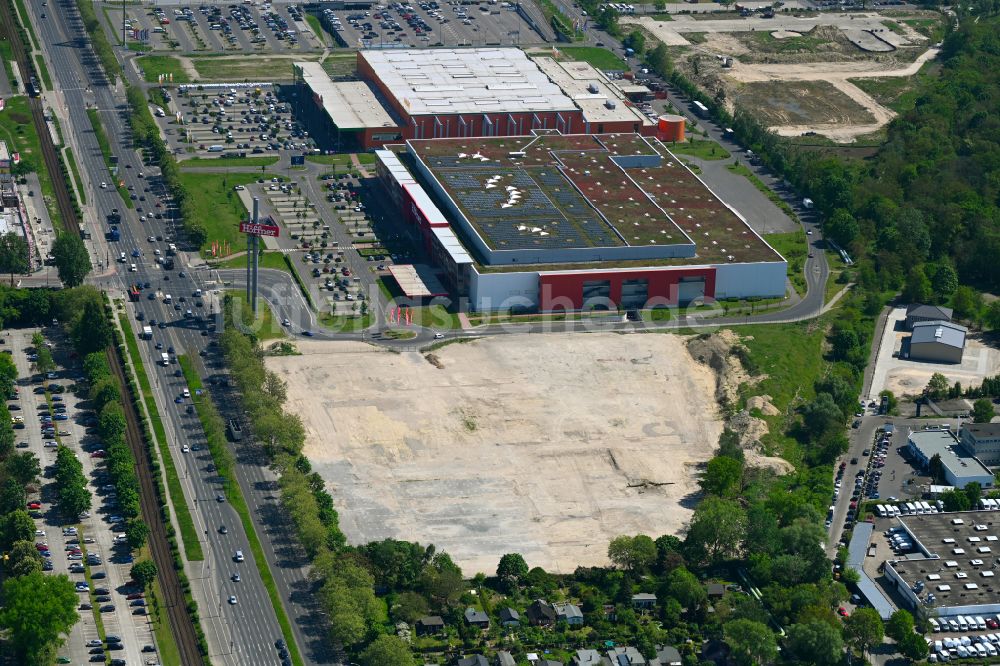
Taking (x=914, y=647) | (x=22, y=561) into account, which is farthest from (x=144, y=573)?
(x=914, y=647)

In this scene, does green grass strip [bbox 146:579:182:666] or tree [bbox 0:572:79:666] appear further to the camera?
green grass strip [bbox 146:579:182:666]

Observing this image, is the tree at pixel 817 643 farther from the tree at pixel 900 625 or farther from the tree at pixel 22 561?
the tree at pixel 22 561

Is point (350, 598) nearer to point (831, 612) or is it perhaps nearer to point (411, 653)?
point (411, 653)

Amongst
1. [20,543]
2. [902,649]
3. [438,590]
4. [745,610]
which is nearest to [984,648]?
[902,649]

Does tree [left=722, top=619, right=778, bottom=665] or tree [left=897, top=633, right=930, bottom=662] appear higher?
tree [left=722, top=619, right=778, bottom=665]

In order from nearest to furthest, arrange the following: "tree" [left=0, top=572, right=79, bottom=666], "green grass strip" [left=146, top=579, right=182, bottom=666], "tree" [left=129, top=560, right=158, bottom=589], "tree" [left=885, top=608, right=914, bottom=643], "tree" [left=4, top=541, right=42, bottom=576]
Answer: "tree" [left=0, top=572, right=79, bottom=666] → "green grass strip" [left=146, top=579, right=182, bottom=666] → "tree" [left=4, top=541, right=42, bottom=576] → "tree" [left=885, top=608, right=914, bottom=643] → "tree" [left=129, top=560, right=158, bottom=589]

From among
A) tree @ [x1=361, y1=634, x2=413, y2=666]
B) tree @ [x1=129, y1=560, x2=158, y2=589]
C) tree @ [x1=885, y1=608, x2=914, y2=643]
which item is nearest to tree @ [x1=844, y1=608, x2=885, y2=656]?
tree @ [x1=885, y1=608, x2=914, y2=643]

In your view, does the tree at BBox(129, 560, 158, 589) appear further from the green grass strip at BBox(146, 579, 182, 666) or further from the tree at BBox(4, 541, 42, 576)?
the tree at BBox(4, 541, 42, 576)
